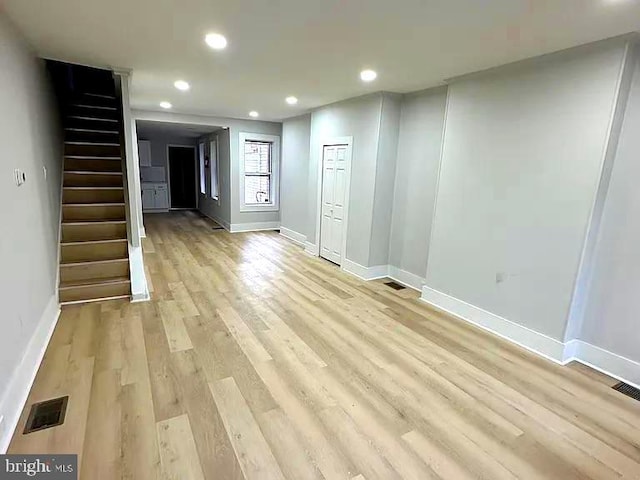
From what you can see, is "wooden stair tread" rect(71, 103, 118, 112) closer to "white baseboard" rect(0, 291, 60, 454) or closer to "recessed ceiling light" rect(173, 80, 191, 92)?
"recessed ceiling light" rect(173, 80, 191, 92)

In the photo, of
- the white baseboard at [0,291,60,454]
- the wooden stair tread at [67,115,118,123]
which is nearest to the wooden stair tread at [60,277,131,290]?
the white baseboard at [0,291,60,454]

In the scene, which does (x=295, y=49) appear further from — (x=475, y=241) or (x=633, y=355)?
(x=633, y=355)

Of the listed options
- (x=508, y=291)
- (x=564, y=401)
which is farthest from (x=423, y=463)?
(x=508, y=291)

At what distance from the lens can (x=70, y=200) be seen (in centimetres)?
426

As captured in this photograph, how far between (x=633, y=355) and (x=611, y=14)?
2.39m

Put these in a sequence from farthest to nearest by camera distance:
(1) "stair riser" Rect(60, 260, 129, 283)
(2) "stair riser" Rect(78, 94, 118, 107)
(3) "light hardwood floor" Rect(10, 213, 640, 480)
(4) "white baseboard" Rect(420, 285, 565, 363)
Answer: (2) "stair riser" Rect(78, 94, 118, 107) < (1) "stair riser" Rect(60, 260, 129, 283) < (4) "white baseboard" Rect(420, 285, 565, 363) < (3) "light hardwood floor" Rect(10, 213, 640, 480)

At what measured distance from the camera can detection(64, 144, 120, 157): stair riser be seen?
190 inches

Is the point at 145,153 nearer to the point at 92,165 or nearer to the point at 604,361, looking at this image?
the point at 92,165

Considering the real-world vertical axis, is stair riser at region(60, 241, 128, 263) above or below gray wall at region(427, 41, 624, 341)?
below

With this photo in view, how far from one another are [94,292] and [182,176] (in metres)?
7.65

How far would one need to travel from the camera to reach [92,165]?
474 cm

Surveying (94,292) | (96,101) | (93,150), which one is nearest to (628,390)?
(94,292)

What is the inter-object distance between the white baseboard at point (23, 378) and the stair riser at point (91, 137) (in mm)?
3125

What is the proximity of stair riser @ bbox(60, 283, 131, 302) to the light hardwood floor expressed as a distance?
6.5 inches
